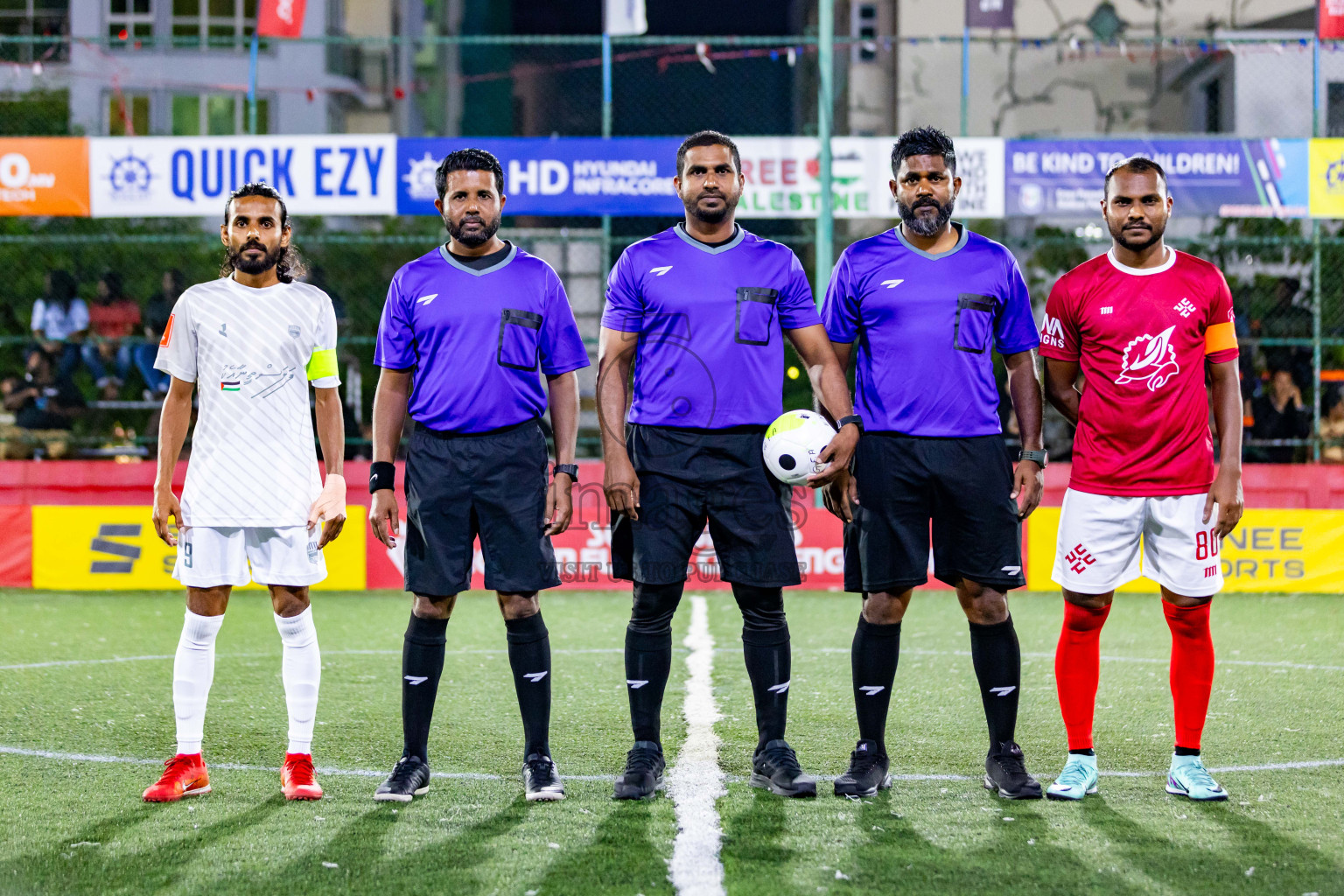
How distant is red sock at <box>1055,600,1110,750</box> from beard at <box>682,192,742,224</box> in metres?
1.72

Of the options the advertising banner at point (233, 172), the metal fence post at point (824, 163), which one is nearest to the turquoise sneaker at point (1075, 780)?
the metal fence post at point (824, 163)

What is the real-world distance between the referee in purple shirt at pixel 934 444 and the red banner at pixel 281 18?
405 inches

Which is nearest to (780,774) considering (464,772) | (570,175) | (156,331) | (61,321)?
(464,772)

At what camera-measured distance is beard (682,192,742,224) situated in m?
4.40

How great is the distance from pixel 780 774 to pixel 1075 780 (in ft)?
3.11

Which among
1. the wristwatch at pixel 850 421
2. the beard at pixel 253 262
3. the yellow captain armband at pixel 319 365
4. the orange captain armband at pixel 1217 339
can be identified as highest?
the beard at pixel 253 262

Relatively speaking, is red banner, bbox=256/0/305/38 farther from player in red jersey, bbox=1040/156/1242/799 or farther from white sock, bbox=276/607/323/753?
player in red jersey, bbox=1040/156/1242/799

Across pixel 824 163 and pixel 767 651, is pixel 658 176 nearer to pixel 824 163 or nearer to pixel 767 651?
pixel 824 163

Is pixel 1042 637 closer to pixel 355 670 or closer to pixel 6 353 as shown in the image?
pixel 355 670

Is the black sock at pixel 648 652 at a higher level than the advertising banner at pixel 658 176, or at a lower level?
lower

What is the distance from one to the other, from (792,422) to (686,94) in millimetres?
15317

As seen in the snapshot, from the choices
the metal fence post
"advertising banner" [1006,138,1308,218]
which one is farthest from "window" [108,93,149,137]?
"advertising banner" [1006,138,1308,218]

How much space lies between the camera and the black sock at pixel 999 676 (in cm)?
447

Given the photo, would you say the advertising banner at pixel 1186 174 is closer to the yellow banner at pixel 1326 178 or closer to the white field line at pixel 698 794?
the yellow banner at pixel 1326 178
